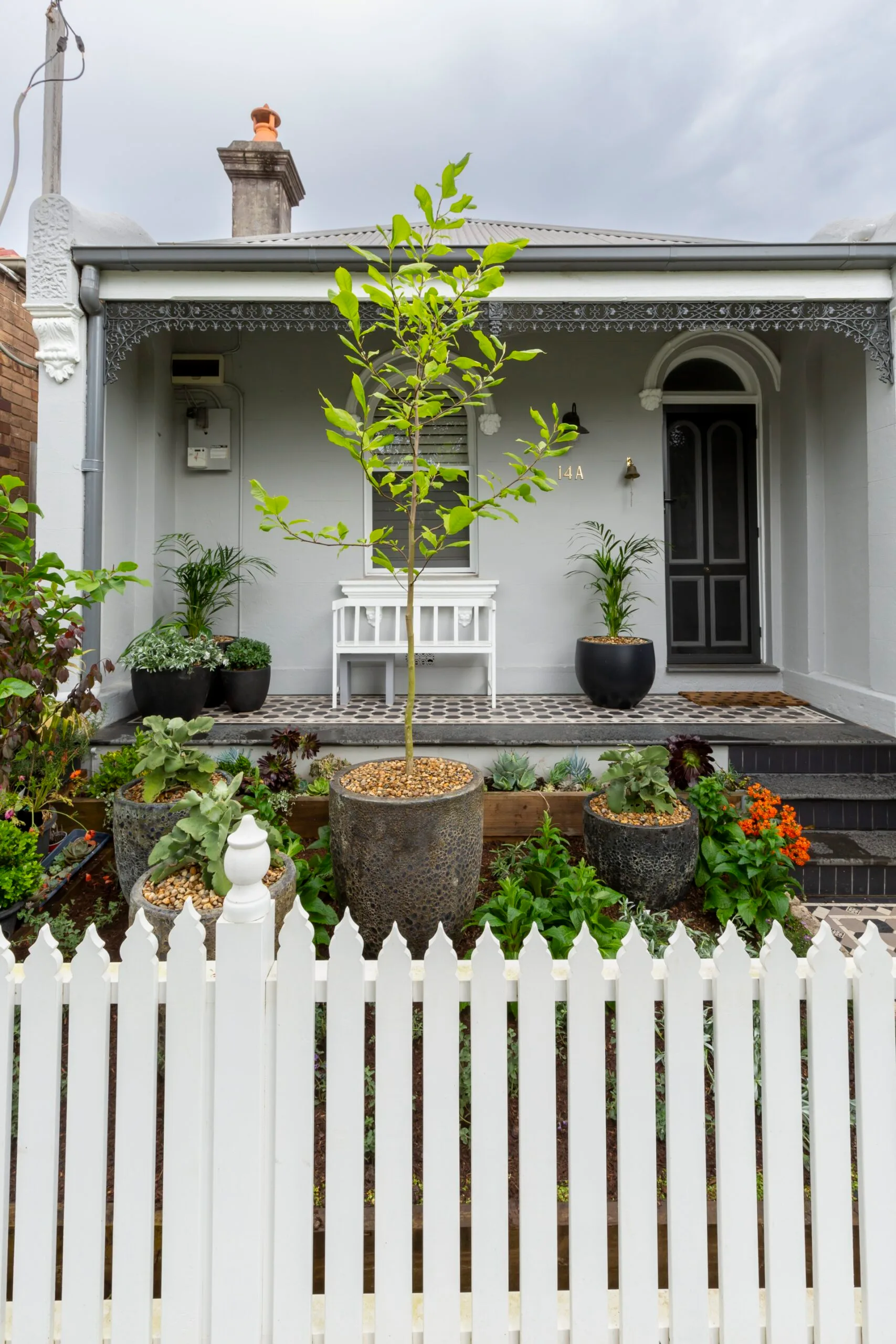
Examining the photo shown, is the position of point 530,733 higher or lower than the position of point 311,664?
lower

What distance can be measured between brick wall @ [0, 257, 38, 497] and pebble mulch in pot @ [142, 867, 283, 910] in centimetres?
411

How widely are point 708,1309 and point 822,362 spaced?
18.1ft

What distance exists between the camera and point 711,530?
5.74 meters

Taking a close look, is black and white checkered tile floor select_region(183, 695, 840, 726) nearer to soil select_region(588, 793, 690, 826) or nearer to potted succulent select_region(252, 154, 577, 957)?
soil select_region(588, 793, 690, 826)

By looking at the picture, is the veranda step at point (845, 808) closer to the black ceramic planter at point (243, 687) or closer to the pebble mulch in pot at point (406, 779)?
the pebble mulch in pot at point (406, 779)

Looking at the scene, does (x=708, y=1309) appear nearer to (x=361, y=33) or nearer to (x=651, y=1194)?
(x=651, y=1194)

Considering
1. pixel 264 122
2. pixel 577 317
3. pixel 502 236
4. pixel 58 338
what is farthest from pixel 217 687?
pixel 264 122

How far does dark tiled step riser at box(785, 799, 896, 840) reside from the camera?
337 cm

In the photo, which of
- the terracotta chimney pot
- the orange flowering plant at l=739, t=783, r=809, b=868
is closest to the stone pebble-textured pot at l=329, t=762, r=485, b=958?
the orange flowering plant at l=739, t=783, r=809, b=868

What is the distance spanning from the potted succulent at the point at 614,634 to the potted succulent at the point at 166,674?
2.67 m

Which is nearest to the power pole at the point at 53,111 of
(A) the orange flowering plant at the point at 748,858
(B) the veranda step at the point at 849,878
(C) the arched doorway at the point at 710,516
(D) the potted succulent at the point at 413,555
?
(D) the potted succulent at the point at 413,555

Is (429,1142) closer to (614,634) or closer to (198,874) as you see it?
(198,874)

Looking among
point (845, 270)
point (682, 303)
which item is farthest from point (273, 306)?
point (845, 270)

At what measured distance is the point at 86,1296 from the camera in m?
1.16
